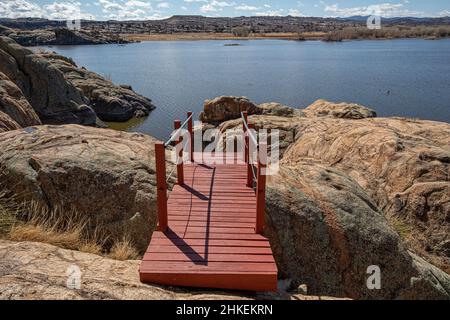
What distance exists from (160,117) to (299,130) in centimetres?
2282

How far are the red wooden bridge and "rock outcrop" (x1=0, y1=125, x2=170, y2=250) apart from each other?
2.18 feet

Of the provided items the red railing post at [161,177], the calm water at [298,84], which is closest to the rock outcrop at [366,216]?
the red railing post at [161,177]

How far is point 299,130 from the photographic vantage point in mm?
16016

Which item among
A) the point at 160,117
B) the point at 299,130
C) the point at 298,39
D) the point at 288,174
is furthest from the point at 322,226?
the point at 298,39

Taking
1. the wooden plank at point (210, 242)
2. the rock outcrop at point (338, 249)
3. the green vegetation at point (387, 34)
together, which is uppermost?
the green vegetation at point (387, 34)

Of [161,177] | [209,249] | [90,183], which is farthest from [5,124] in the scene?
[209,249]

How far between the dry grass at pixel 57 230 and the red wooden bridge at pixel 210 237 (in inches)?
46.6

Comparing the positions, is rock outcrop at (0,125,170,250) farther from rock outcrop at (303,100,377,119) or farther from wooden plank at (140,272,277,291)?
rock outcrop at (303,100,377,119)

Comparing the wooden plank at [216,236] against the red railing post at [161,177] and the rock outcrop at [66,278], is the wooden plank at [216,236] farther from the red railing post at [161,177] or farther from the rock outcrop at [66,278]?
the rock outcrop at [66,278]

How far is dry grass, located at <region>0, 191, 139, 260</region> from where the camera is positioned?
6.48 metres

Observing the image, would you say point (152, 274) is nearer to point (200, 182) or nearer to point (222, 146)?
point (200, 182)

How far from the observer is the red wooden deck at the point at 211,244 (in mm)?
5270

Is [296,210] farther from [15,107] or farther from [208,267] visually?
[15,107]

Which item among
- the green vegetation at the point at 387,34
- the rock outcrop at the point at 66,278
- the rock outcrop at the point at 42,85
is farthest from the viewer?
the green vegetation at the point at 387,34
